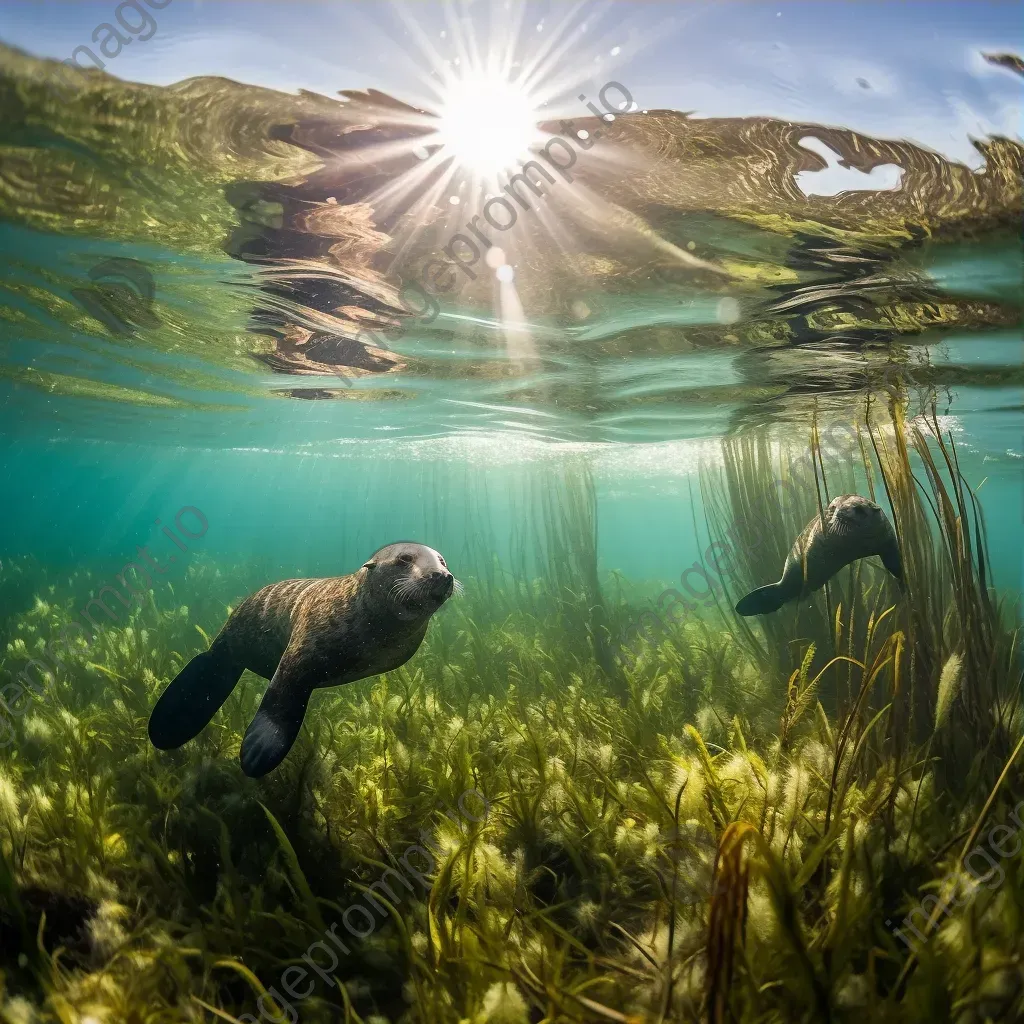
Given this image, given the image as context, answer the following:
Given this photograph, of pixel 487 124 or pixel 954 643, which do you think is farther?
pixel 954 643

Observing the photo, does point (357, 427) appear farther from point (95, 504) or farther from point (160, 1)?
point (95, 504)

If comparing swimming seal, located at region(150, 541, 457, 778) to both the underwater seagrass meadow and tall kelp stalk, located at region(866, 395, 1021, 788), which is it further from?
tall kelp stalk, located at region(866, 395, 1021, 788)

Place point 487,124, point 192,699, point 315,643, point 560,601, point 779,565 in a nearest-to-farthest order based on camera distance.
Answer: point 315,643
point 487,124
point 192,699
point 779,565
point 560,601

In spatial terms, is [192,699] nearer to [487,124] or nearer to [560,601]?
[487,124]

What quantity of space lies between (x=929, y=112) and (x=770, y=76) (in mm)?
1300

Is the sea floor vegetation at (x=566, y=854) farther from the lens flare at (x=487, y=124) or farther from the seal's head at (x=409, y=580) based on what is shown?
the lens flare at (x=487, y=124)

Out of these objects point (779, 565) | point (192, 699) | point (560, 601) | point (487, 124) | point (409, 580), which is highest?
point (487, 124)

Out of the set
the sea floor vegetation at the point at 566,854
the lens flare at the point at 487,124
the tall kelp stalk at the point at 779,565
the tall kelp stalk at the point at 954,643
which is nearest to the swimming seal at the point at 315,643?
the sea floor vegetation at the point at 566,854

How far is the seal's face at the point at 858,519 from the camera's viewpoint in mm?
6293

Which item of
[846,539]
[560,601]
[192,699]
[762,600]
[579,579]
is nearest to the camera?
[192,699]

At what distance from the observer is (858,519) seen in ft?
20.7

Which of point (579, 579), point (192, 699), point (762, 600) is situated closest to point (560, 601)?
point (579, 579)

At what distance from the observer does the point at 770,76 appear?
4.59 metres

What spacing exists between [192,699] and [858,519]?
6.48 m
